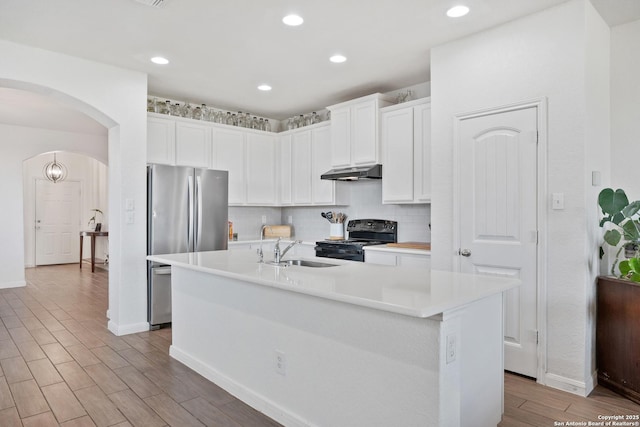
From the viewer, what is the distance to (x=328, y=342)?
212cm

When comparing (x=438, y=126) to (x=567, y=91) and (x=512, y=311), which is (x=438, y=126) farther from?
(x=512, y=311)

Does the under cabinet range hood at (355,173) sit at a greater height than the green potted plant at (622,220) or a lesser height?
greater

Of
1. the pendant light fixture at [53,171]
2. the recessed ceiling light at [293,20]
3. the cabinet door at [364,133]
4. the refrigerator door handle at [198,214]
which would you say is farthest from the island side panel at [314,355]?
the pendant light fixture at [53,171]

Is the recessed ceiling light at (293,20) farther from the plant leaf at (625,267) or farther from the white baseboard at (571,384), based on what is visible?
the white baseboard at (571,384)

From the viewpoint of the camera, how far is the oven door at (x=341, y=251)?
4452 mm

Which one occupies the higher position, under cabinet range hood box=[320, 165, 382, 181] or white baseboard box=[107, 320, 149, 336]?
under cabinet range hood box=[320, 165, 382, 181]

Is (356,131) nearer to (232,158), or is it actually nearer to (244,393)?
(232,158)

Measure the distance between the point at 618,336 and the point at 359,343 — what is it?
1.95 m

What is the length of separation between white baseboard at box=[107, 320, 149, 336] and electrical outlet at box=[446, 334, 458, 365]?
350 cm

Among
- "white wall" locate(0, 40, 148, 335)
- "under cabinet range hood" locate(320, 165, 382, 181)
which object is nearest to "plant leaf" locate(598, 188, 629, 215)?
"under cabinet range hood" locate(320, 165, 382, 181)

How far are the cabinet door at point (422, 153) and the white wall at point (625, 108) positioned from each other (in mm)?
1474

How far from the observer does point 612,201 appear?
2.75 meters

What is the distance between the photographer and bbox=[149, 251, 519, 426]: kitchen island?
1.72m

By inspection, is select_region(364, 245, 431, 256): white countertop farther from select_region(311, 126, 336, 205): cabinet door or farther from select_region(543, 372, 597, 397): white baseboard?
select_region(543, 372, 597, 397): white baseboard
